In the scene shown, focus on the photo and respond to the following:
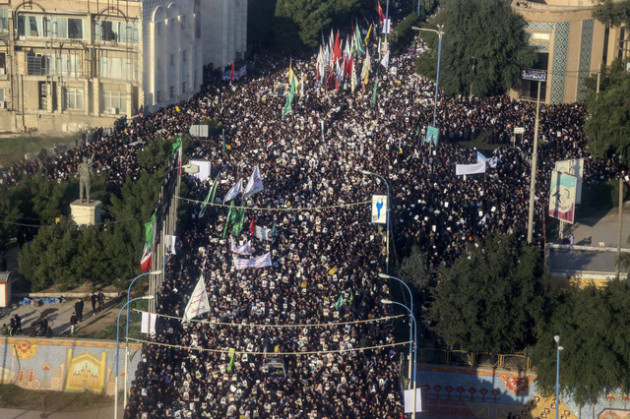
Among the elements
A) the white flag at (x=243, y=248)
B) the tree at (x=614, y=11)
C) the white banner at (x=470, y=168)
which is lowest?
the white flag at (x=243, y=248)

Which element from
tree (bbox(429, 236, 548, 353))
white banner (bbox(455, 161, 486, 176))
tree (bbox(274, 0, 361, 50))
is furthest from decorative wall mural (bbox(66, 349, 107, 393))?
tree (bbox(274, 0, 361, 50))

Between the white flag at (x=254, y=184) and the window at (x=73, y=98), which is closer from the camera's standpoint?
the white flag at (x=254, y=184)

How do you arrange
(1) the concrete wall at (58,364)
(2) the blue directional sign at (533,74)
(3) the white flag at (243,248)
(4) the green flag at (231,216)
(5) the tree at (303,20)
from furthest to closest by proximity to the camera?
1. (5) the tree at (303,20)
2. (2) the blue directional sign at (533,74)
3. (4) the green flag at (231,216)
4. (3) the white flag at (243,248)
5. (1) the concrete wall at (58,364)

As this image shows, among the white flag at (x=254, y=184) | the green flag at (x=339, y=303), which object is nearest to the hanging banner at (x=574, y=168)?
the white flag at (x=254, y=184)

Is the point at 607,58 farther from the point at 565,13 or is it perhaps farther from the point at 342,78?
the point at 342,78

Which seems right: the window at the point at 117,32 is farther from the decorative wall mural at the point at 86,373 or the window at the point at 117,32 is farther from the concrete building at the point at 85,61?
the decorative wall mural at the point at 86,373

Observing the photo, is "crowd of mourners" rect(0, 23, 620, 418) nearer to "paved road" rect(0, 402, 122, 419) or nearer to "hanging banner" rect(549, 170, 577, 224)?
"hanging banner" rect(549, 170, 577, 224)

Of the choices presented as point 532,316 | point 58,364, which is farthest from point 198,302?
point 532,316
